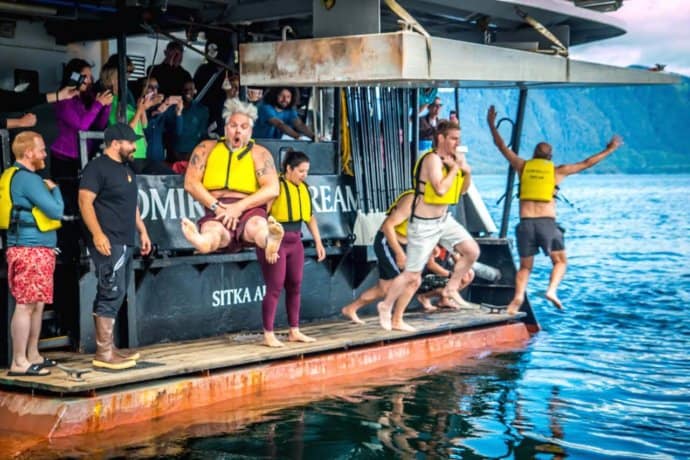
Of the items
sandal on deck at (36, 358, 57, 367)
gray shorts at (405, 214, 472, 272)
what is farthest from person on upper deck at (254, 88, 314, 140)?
sandal on deck at (36, 358, 57, 367)

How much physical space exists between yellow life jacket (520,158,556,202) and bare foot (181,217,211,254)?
18.0ft

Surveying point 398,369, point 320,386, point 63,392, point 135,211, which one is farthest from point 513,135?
point 63,392

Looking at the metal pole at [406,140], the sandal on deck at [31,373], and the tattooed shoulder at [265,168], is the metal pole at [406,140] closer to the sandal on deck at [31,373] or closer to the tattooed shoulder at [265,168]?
the tattooed shoulder at [265,168]

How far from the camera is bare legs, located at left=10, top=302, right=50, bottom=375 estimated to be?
882cm

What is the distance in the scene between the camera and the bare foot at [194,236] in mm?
9008

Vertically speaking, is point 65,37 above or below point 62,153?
above

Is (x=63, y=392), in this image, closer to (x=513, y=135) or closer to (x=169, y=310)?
(x=169, y=310)

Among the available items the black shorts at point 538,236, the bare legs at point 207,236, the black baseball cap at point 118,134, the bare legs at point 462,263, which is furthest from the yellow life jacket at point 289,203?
the black shorts at point 538,236

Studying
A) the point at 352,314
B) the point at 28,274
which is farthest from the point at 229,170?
the point at 352,314

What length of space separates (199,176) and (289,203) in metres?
1.05

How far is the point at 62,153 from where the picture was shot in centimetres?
1066

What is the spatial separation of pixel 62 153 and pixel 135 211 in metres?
1.85

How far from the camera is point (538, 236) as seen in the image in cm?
1364

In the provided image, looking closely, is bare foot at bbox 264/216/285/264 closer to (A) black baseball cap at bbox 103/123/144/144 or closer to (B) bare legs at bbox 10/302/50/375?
(A) black baseball cap at bbox 103/123/144/144
